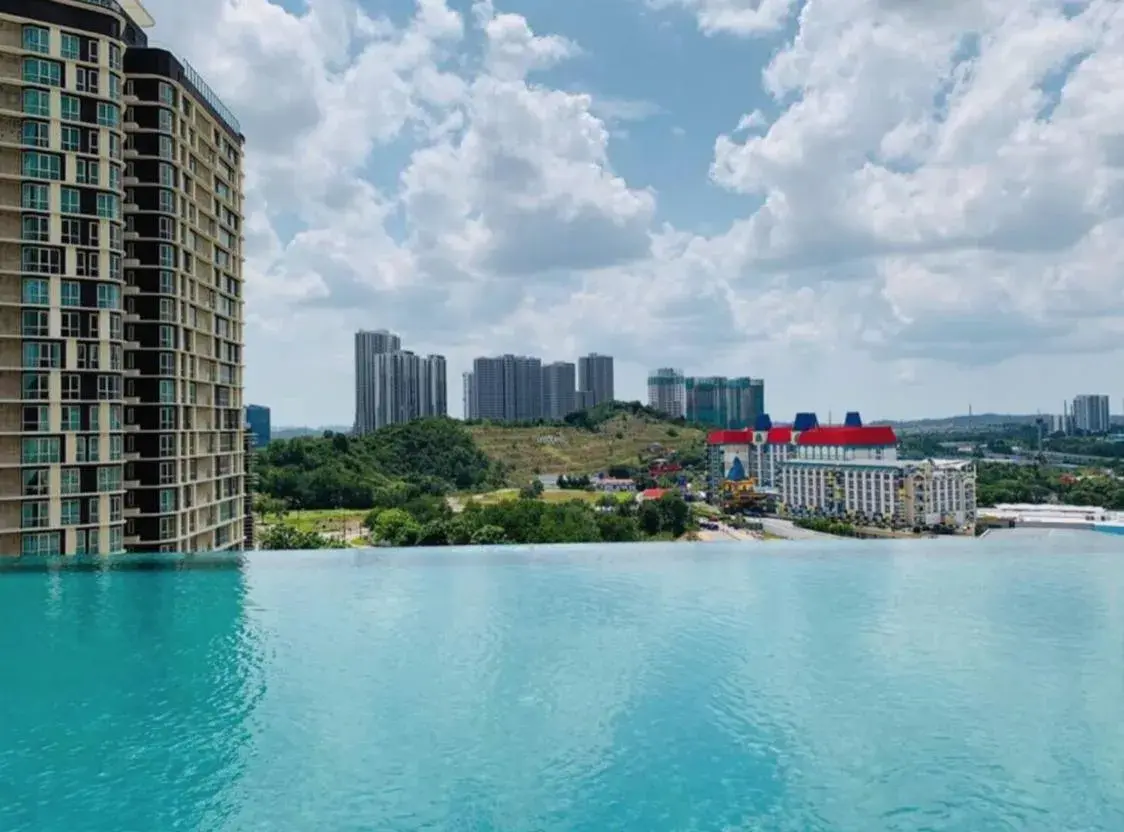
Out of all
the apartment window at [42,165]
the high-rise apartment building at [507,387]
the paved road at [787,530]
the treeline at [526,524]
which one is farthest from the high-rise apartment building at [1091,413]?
the apartment window at [42,165]

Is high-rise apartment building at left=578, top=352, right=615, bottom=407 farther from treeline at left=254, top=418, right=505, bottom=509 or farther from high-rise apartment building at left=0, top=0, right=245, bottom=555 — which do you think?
high-rise apartment building at left=0, top=0, right=245, bottom=555

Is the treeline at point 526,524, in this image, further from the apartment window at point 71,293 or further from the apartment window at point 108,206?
the apartment window at point 108,206

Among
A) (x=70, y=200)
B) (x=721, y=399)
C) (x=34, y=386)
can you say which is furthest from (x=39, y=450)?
(x=721, y=399)

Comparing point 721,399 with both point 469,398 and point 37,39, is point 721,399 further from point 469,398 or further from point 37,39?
point 37,39

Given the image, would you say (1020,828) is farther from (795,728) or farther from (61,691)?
(61,691)

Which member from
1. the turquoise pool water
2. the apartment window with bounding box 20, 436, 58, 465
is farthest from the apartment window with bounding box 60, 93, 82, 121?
the turquoise pool water

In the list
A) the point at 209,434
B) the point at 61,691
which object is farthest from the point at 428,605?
the point at 209,434
